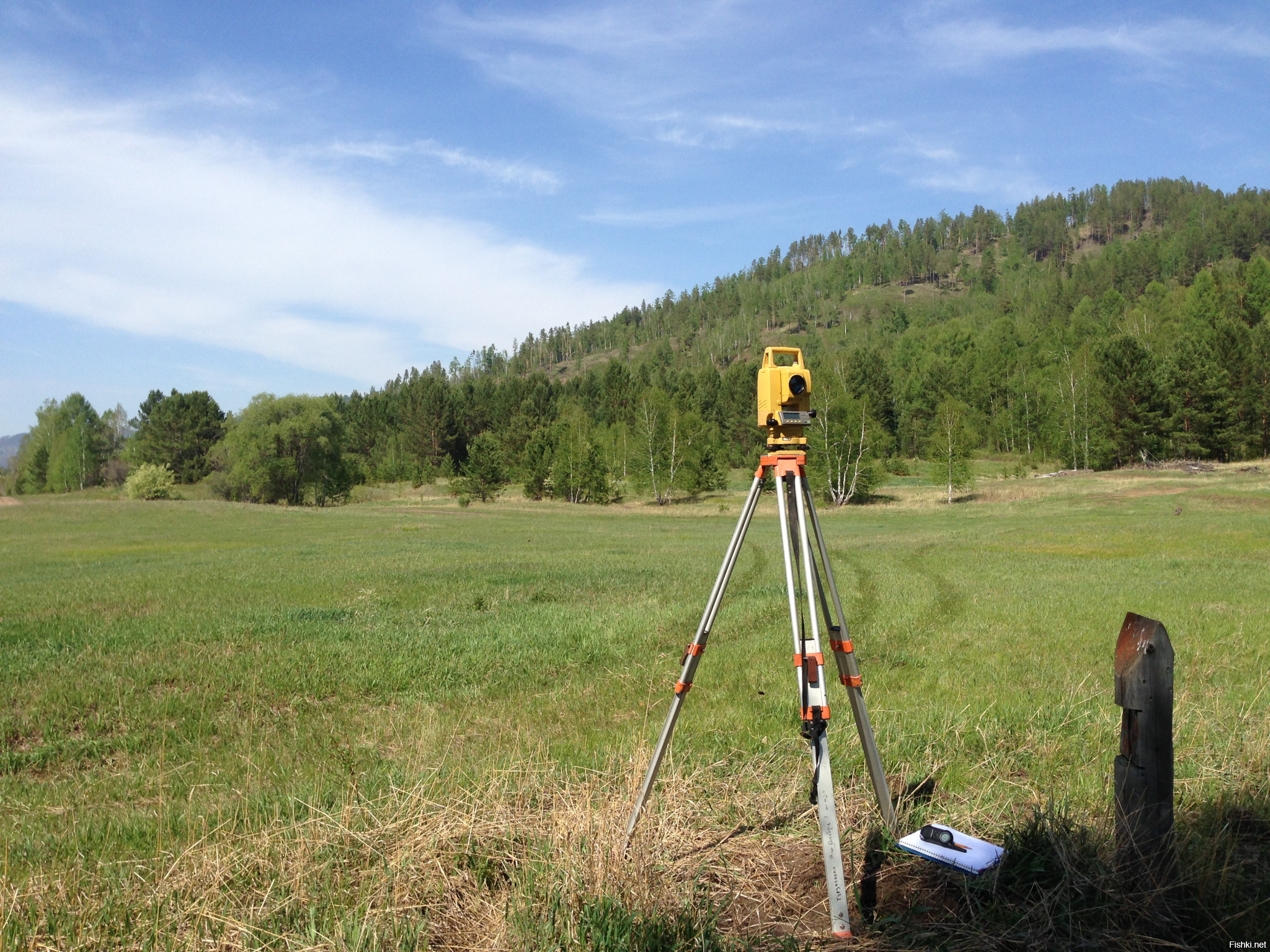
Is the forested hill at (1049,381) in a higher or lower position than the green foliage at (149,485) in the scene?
higher

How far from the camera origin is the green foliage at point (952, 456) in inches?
2382

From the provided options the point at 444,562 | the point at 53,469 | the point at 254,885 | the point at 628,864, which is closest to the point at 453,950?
→ the point at 628,864

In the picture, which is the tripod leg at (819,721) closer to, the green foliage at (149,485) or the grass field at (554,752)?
the grass field at (554,752)

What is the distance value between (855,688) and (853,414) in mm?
64909

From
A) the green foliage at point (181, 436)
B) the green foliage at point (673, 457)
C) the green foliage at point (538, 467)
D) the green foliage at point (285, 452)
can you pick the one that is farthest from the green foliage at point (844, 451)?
the green foliage at point (181, 436)

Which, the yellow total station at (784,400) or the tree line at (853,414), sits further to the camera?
the tree line at (853,414)

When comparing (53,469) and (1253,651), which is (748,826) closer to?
(1253,651)

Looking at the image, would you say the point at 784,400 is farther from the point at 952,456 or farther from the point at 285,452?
the point at 285,452

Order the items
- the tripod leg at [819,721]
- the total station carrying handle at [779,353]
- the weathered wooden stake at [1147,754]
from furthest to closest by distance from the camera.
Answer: the total station carrying handle at [779,353], the weathered wooden stake at [1147,754], the tripod leg at [819,721]

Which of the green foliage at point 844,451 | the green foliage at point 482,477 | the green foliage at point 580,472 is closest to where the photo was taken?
the green foliage at point 844,451

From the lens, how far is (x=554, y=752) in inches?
247

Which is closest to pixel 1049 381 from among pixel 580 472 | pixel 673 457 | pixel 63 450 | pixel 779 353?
pixel 673 457

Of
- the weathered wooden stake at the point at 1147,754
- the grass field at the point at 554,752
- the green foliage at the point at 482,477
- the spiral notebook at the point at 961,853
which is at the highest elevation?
the green foliage at the point at 482,477

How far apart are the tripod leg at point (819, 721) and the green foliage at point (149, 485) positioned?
82.2 meters
